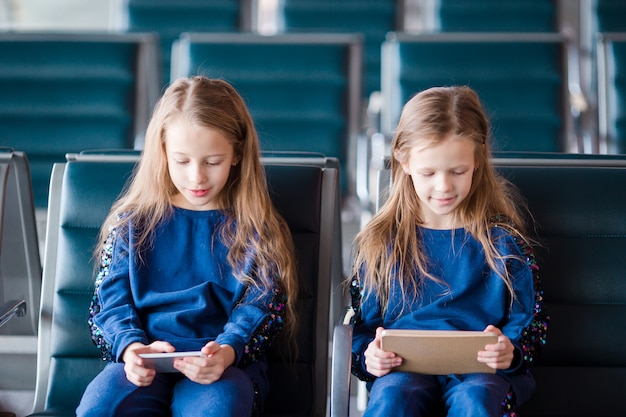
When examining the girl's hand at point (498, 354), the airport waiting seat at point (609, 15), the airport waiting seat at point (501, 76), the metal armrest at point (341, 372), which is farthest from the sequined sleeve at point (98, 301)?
the airport waiting seat at point (609, 15)

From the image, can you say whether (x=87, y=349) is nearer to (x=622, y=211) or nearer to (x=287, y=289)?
(x=287, y=289)

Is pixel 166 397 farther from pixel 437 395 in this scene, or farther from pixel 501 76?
pixel 501 76

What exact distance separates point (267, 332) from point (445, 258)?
1.22 ft

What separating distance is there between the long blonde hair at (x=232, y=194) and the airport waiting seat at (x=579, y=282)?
0.86ft

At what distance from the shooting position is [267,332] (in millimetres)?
1664

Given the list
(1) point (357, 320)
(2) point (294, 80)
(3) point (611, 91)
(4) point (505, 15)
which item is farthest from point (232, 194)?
(4) point (505, 15)

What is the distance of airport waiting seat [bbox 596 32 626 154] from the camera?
2867 millimetres

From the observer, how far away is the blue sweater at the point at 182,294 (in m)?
1.64

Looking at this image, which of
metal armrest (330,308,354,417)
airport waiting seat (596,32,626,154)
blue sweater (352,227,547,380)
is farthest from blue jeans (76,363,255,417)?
airport waiting seat (596,32,626,154)

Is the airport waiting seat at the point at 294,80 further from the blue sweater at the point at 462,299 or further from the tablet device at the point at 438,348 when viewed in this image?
the tablet device at the point at 438,348

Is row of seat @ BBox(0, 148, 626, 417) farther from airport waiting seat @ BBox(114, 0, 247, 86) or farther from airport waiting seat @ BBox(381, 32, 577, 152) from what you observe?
airport waiting seat @ BBox(114, 0, 247, 86)

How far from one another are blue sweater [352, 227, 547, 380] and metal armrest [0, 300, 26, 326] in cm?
70

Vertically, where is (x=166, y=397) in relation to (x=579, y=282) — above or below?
below

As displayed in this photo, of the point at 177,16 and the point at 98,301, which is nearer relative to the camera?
the point at 98,301
